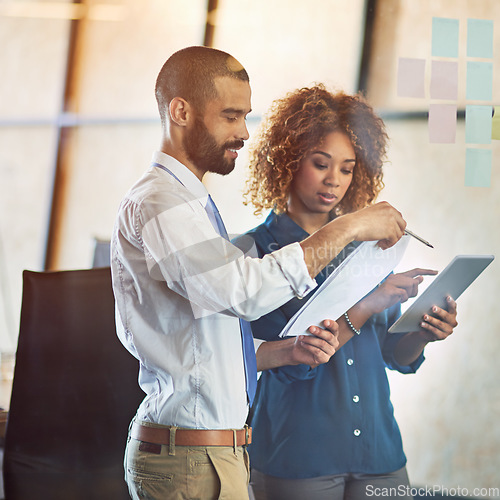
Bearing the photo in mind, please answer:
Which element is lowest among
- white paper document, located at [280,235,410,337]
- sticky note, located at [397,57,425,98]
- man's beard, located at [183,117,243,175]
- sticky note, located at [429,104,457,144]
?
white paper document, located at [280,235,410,337]

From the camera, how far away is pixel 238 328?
1.09 meters

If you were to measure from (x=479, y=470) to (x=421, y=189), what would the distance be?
25.8 inches

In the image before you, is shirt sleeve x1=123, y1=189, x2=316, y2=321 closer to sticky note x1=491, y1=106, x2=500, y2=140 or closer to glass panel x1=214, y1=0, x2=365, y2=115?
glass panel x1=214, y1=0, x2=365, y2=115

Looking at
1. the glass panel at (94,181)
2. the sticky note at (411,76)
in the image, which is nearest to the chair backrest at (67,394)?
the glass panel at (94,181)

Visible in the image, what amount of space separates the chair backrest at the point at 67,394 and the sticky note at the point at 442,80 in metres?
0.94

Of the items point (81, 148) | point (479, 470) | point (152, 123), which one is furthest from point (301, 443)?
point (81, 148)

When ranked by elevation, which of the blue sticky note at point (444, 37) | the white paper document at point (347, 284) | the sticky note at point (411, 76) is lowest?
the white paper document at point (347, 284)

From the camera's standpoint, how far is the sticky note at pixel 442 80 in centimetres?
135

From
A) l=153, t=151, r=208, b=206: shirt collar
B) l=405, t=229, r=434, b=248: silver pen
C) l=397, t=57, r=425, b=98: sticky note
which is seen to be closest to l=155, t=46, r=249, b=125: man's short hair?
l=153, t=151, r=208, b=206: shirt collar

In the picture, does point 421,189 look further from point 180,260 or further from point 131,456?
point 131,456

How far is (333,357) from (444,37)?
2.55ft

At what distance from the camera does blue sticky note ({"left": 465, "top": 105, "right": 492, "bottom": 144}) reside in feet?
4.44

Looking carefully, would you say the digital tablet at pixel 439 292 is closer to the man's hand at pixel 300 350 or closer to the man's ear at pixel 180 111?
the man's hand at pixel 300 350

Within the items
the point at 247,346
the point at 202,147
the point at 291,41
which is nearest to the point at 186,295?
the point at 247,346
